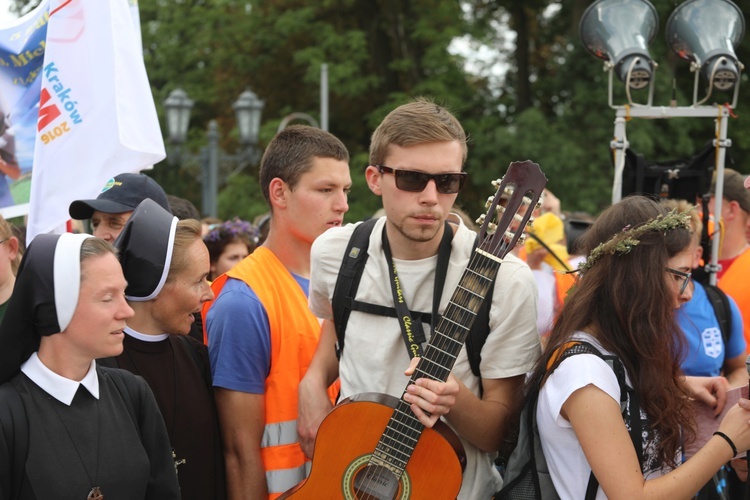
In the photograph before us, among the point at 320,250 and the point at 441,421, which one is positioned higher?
the point at 320,250

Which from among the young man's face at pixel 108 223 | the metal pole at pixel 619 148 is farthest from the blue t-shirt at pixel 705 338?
the young man's face at pixel 108 223

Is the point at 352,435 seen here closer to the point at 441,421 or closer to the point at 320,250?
the point at 441,421

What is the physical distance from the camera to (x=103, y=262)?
9.78 feet

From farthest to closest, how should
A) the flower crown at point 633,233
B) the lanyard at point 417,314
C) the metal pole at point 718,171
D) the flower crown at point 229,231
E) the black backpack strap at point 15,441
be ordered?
the flower crown at point 229,231 → the metal pole at point 718,171 → the lanyard at point 417,314 → the flower crown at point 633,233 → the black backpack strap at point 15,441

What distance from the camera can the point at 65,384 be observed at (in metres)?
2.91

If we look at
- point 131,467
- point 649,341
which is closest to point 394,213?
point 649,341

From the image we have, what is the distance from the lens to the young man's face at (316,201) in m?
4.10

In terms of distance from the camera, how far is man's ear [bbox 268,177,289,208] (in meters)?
4.17

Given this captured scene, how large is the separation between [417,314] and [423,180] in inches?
17.5

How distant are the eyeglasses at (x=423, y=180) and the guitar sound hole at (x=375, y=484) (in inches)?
36.3

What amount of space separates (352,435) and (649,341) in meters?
0.99

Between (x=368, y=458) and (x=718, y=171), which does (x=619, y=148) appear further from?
(x=368, y=458)

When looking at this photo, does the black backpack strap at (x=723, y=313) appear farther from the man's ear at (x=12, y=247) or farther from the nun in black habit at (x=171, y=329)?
the man's ear at (x=12, y=247)

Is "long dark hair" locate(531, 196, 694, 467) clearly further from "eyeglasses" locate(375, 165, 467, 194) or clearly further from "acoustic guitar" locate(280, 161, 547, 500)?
"eyeglasses" locate(375, 165, 467, 194)
